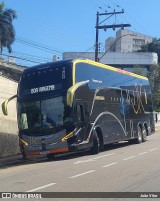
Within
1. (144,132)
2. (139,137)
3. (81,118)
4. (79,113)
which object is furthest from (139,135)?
(79,113)

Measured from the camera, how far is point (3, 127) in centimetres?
2195

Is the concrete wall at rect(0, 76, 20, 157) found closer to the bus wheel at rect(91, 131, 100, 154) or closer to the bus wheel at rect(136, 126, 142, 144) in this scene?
the bus wheel at rect(91, 131, 100, 154)

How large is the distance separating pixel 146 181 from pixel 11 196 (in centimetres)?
351

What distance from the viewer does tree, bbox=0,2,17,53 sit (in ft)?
168

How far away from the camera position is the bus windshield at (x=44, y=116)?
57.9ft

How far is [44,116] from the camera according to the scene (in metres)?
17.9

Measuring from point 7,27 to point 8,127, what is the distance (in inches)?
1255

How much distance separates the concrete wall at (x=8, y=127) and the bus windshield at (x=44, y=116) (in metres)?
3.58

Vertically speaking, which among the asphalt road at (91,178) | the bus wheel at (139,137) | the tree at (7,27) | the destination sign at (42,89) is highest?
the tree at (7,27)

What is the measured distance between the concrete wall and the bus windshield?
3.58 m

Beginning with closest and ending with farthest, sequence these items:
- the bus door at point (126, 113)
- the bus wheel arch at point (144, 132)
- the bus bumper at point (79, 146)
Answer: the bus bumper at point (79, 146) → the bus door at point (126, 113) → the bus wheel arch at point (144, 132)

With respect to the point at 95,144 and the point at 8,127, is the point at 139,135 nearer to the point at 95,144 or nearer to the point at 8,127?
the point at 95,144

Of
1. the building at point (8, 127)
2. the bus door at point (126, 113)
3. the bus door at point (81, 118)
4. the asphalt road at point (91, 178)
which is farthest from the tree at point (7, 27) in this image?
the asphalt road at point (91, 178)

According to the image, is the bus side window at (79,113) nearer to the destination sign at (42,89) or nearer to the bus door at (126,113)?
the destination sign at (42,89)
